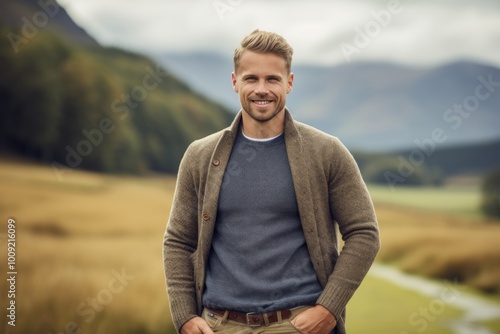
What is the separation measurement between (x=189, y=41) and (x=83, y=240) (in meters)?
3.24

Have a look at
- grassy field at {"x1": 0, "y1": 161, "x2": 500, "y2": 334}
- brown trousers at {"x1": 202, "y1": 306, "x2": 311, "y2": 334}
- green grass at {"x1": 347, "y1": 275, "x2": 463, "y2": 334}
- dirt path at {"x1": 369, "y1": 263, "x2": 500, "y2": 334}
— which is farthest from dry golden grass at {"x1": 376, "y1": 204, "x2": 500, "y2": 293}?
brown trousers at {"x1": 202, "y1": 306, "x2": 311, "y2": 334}

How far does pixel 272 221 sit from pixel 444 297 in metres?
7.51

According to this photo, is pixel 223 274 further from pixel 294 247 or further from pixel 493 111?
pixel 493 111

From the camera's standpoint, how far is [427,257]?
30.7 ft

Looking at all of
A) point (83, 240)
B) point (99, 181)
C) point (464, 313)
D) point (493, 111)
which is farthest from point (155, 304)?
point (493, 111)

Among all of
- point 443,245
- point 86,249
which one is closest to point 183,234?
point 86,249

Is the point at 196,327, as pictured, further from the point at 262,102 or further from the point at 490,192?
the point at 490,192

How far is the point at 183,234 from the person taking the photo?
2211mm

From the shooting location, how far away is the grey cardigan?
79.6 inches

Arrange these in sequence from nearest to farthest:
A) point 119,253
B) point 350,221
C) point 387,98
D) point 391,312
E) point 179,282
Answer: point 350,221 → point 179,282 → point 119,253 → point 391,312 → point 387,98

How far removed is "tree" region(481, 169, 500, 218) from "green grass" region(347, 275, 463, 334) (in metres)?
1.71

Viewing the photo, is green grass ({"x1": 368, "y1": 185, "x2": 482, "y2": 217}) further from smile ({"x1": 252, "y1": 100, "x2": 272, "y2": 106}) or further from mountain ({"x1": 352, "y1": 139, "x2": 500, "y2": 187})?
smile ({"x1": 252, "y1": 100, "x2": 272, "y2": 106})

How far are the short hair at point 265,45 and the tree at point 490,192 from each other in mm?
8366

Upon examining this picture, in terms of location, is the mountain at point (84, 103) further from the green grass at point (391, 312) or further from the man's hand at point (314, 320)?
the man's hand at point (314, 320)
